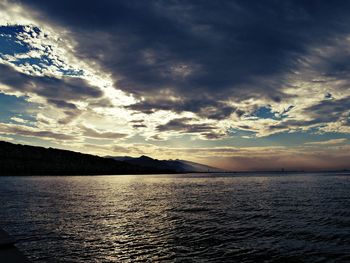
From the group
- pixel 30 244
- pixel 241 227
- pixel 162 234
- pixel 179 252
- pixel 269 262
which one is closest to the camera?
pixel 269 262

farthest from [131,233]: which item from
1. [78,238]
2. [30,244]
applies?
[30,244]

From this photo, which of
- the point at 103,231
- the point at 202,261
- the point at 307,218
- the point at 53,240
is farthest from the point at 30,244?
the point at 307,218

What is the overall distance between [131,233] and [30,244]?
9.54 metres

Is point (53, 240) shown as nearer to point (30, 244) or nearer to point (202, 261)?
point (30, 244)

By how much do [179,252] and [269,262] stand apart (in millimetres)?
6868

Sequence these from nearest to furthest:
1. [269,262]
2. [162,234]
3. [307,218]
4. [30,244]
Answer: [269,262] → [30,244] → [162,234] → [307,218]

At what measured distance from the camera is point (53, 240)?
26359mm

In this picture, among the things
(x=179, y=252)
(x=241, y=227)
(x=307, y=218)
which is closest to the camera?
(x=179, y=252)

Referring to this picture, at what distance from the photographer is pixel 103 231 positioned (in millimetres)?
30938

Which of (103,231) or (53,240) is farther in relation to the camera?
(103,231)

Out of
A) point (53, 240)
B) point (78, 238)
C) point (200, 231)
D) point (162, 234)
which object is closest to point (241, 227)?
point (200, 231)

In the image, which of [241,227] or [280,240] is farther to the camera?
[241,227]

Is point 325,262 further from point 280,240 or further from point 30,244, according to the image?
point 30,244

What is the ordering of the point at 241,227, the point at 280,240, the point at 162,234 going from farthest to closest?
the point at 241,227, the point at 162,234, the point at 280,240
